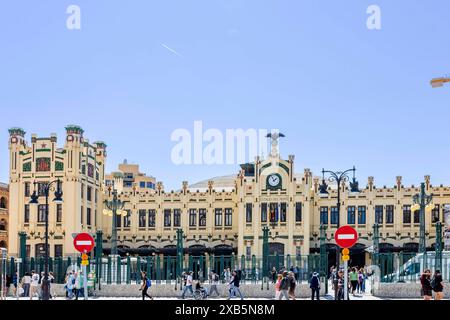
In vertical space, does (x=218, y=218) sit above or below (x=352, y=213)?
below

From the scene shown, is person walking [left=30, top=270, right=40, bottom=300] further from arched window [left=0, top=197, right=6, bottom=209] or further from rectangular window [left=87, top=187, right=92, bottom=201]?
arched window [left=0, top=197, right=6, bottom=209]

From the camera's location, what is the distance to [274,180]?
6366 cm

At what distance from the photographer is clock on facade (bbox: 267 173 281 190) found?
209ft

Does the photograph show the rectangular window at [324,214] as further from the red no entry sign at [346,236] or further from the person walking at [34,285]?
the red no entry sign at [346,236]

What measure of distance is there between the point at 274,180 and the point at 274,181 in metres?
0.09

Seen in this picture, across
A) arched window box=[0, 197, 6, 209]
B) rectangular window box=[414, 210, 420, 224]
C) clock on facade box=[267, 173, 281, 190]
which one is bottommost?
rectangular window box=[414, 210, 420, 224]

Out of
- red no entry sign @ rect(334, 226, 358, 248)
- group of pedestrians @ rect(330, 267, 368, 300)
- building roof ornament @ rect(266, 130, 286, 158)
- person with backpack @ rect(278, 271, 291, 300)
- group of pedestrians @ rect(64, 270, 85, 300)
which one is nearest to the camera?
red no entry sign @ rect(334, 226, 358, 248)

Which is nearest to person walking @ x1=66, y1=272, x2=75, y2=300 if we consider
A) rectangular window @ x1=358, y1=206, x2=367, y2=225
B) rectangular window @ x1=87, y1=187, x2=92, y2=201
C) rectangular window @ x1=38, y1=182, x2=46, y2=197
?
rectangular window @ x1=38, y1=182, x2=46, y2=197

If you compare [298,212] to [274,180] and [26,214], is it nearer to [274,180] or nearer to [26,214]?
[274,180]

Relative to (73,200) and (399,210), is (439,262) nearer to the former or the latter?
(399,210)

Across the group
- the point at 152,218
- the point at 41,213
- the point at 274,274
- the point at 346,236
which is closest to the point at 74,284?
the point at 274,274

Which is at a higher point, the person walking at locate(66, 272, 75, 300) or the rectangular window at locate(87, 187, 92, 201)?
the rectangular window at locate(87, 187, 92, 201)

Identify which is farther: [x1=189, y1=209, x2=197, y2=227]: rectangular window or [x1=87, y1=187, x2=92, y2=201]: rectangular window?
[x1=189, y1=209, x2=197, y2=227]: rectangular window

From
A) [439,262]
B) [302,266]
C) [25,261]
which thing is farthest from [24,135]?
[439,262]
